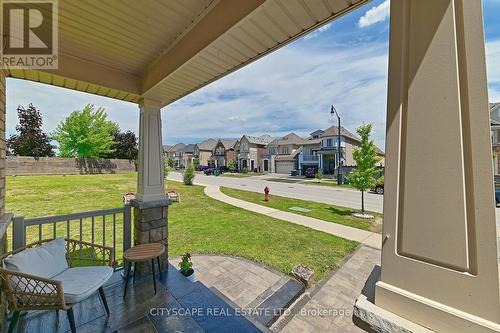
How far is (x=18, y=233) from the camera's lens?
2.46 metres

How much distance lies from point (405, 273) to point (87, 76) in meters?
4.01

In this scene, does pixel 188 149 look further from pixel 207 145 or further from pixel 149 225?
pixel 149 225

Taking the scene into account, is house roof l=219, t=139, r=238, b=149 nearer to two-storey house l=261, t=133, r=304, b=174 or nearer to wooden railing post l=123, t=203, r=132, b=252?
two-storey house l=261, t=133, r=304, b=174

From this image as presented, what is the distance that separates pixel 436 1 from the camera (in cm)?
99

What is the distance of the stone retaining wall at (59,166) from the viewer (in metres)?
16.5

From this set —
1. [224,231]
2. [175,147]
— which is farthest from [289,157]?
[175,147]

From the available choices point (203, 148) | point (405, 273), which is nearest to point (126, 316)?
point (405, 273)

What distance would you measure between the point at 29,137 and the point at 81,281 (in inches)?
974

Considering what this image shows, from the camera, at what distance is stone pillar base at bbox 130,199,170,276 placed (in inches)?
130

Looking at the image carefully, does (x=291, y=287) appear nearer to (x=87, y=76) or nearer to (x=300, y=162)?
(x=87, y=76)

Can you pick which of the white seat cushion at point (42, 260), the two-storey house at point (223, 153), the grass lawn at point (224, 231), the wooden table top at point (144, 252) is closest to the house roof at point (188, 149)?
the two-storey house at point (223, 153)

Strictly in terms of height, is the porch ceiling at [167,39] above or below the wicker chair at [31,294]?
above

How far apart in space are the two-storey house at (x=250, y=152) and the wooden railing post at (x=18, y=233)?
113 ft

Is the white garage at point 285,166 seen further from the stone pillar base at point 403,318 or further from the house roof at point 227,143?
the stone pillar base at point 403,318
